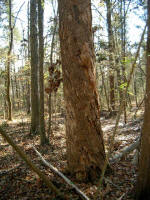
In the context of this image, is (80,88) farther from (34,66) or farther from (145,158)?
(34,66)

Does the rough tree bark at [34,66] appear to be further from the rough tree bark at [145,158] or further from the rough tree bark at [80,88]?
the rough tree bark at [145,158]

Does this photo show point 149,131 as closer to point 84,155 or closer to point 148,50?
point 148,50

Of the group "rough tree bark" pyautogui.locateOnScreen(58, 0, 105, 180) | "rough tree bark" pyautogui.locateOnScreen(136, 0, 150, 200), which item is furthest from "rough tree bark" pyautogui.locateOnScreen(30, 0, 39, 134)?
"rough tree bark" pyautogui.locateOnScreen(136, 0, 150, 200)

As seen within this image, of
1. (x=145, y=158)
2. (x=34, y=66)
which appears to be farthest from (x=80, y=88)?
(x=34, y=66)

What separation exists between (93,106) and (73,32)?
1.42 metres

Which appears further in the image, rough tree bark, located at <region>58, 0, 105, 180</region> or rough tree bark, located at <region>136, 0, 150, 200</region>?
rough tree bark, located at <region>58, 0, 105, 180</region>

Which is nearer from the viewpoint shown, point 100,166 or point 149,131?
point 149,131

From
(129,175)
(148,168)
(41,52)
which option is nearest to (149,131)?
(148,168)

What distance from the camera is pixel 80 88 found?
3037mm

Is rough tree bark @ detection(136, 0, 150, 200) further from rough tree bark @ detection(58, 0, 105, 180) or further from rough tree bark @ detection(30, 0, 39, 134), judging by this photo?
rough tree bark @ detection(30, 0, 39, 134)

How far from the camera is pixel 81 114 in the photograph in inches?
120

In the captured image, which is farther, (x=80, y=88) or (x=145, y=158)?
(x=80, y=88)

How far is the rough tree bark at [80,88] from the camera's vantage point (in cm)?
302

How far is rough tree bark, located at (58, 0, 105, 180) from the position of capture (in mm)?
3018
